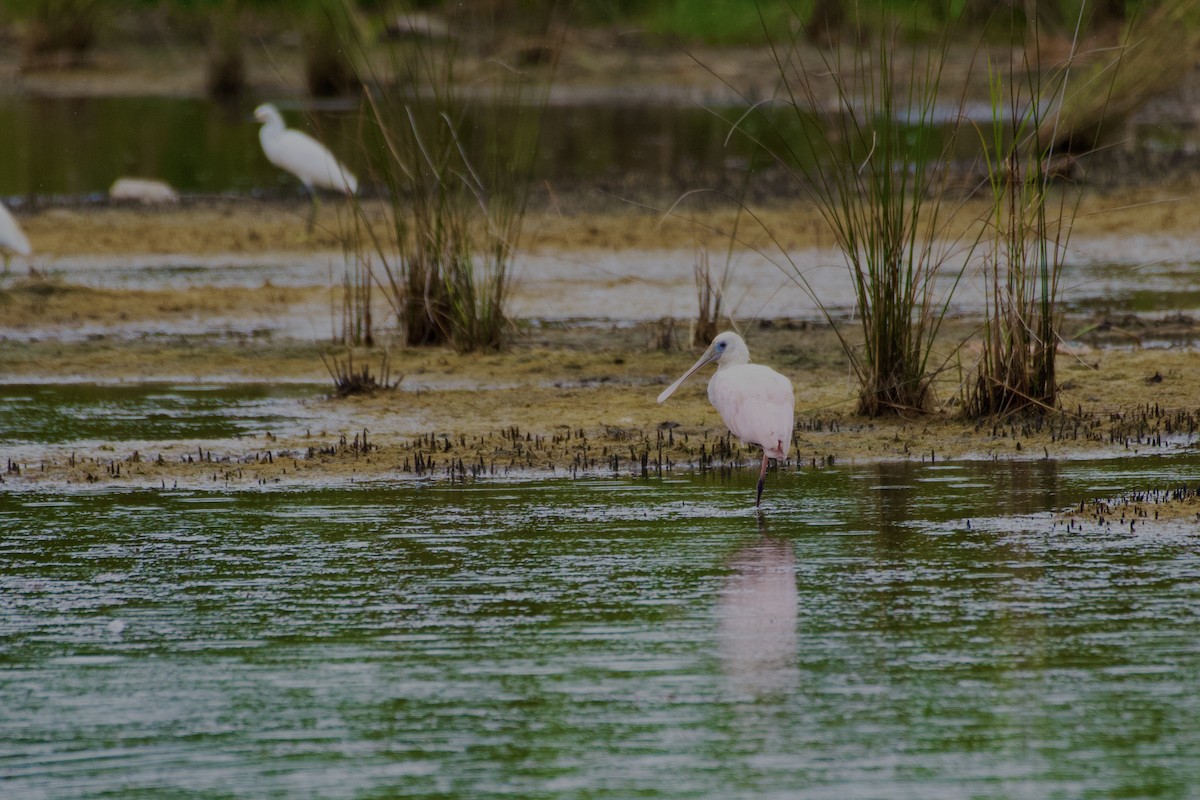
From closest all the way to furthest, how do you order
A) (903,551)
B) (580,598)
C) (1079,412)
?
(580,598)
(903,551)
(1079,412)

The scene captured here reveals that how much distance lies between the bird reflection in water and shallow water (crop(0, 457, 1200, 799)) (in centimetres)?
1

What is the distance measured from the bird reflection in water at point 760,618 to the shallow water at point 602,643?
0.04 ft

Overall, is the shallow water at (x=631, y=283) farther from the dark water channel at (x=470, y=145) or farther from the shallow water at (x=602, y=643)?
the shallow water at (x=602, y=643)

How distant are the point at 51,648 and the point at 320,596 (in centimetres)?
84

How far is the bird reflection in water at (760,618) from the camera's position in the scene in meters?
4.98

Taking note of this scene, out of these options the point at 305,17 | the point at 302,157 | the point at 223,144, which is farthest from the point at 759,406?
the point at 305,17

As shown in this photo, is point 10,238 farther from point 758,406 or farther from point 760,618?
point 760,618

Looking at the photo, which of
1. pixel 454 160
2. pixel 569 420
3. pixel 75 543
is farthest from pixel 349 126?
pixel 75 543

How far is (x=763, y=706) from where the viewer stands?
472 centimetres

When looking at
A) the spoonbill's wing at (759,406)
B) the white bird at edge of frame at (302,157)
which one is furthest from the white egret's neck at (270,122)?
the spoonbill's wing at (759,406)

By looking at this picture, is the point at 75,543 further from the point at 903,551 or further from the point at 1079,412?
the point at 1079,412

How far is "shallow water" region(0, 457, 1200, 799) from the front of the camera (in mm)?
4367

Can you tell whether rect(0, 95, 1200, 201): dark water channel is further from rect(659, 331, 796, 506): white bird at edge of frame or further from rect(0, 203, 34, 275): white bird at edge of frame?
rect(659, 331, 796, 506): white bird at edge of frame

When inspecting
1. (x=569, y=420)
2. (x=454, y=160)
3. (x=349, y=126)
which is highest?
(x=349, y=126)
